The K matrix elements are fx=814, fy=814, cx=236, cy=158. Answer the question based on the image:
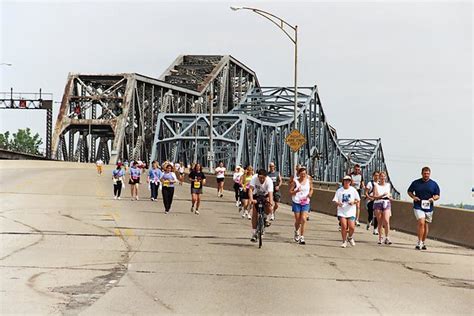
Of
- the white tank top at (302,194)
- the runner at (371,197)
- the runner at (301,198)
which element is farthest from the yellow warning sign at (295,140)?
the white tank top at (302,194)

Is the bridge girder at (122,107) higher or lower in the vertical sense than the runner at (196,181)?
higher

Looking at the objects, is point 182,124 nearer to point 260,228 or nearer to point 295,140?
point 295,140

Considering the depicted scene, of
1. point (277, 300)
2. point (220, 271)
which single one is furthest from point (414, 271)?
point (277, 300)

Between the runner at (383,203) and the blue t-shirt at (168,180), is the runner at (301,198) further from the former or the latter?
the blue t-shirt at (168,180)

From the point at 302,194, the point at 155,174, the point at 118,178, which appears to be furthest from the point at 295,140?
the point at 302,194

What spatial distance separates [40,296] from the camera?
9.66 m

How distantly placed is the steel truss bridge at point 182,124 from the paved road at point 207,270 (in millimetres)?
54704

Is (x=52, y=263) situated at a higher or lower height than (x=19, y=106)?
lower

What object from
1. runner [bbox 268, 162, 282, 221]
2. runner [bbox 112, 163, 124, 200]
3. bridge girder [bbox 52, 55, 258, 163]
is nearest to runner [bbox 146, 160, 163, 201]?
runner [bbox 112, 163, 124, 200]

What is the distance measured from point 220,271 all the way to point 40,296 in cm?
333

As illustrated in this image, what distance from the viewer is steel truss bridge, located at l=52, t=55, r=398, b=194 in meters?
82.8

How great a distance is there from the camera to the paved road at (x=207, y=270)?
372 inches

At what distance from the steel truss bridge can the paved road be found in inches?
2154

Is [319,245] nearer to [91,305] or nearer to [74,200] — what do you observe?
[91,305]
